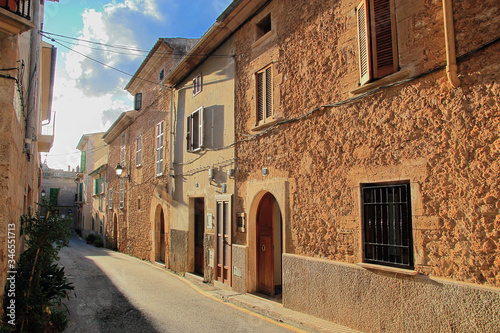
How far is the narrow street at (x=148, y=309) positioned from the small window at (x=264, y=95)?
4179mm

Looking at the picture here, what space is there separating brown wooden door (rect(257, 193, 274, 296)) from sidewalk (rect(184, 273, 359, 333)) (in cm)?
49

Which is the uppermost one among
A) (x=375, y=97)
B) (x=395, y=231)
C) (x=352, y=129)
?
(x=375, y=97)

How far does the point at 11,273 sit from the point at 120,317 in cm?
224

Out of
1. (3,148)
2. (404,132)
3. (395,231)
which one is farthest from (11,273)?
(404,132)

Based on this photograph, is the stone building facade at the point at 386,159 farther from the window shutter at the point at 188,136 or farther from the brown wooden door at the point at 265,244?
the window shutter at the point at 188,136

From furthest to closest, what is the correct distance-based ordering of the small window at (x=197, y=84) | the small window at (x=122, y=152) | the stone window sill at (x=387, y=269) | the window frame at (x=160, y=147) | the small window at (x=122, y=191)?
the small window at (x=122, y=152) → the small window at (x=122, y=191) → the window frame at (x=160, y=147) → the small window at (x=197, y=84) → the stone window sill at (x=387, y=269)

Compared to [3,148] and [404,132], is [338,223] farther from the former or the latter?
[3,148]

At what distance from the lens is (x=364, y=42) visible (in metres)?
5.68

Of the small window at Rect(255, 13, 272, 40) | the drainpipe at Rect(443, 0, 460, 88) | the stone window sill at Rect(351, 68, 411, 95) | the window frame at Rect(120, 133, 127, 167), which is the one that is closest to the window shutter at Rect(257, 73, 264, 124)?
the small window at Rect(255, 13, 272, 40)

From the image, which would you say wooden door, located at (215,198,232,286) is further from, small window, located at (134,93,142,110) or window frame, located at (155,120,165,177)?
small window, located at (134,93,142,110)

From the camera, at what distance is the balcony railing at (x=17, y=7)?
4.41m

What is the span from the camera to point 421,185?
15.6 feet

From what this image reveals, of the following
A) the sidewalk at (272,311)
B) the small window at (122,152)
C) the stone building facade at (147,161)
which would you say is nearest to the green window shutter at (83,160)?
the stone building facade at (147,161)

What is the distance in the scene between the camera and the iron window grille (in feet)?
16.4
